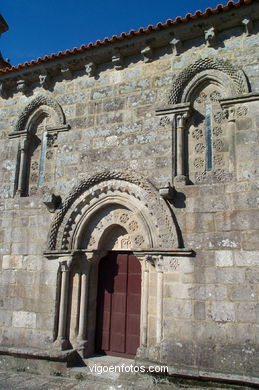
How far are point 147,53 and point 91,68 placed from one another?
1.16 metres

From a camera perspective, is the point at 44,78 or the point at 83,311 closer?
the point at 83,311

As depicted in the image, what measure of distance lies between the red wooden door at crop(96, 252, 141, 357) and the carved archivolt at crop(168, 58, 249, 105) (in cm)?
293

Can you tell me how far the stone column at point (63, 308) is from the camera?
6254 mm

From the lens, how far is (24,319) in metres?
6.66

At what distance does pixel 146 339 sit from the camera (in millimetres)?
5758

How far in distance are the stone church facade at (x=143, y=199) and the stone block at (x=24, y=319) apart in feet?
0.06

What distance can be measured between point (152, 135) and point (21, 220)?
3.01 meters

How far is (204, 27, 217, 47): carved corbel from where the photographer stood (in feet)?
19.7

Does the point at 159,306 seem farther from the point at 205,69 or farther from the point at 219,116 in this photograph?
the point at 205,69

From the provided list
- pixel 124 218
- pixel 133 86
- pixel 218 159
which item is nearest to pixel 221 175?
pixel 218 159

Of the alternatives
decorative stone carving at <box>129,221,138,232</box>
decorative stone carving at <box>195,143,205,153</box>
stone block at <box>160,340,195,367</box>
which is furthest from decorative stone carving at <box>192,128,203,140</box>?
stone block at <box>160,340,195,367</box>

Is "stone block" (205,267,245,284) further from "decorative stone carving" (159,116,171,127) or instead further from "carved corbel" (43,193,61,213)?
"carved corbel" (43,193,61,213)

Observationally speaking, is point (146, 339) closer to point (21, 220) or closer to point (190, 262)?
point (190, 262)

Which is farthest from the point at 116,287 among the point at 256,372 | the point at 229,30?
the point at 229,30
